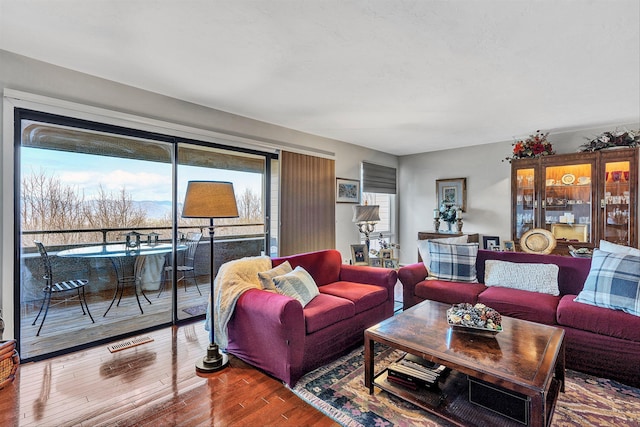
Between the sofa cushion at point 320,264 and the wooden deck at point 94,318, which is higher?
the sofa cushion at point 320,264

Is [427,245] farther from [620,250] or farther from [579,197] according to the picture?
[579,197]

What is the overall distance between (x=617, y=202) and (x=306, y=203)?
168 inches

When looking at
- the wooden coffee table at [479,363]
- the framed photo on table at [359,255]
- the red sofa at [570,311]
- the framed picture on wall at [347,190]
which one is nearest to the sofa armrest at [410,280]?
the red sofa at [570,311]

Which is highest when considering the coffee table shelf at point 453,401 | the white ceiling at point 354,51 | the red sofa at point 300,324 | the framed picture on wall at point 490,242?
the white ceiling at point 354,51

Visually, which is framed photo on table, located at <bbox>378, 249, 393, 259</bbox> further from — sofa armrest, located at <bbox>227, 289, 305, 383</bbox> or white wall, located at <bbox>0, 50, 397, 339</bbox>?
sofa armrest, located at <bbox>227, 289, 305, 383</bbox>

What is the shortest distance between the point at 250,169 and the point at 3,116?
2.32 meters

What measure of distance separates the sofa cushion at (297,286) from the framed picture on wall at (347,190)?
265 centimetres

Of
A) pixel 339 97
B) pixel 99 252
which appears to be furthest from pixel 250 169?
pixel 99 252

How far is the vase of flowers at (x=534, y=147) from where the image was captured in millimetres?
4652

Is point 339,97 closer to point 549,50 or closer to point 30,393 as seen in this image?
point 549,50

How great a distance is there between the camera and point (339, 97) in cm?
329

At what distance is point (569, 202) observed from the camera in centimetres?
455

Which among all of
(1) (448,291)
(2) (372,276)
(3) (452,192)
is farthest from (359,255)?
(3) (452,192)

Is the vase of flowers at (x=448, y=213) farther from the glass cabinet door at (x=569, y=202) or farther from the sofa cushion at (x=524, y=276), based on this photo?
the sofa cushion at (x=524, y=276)
